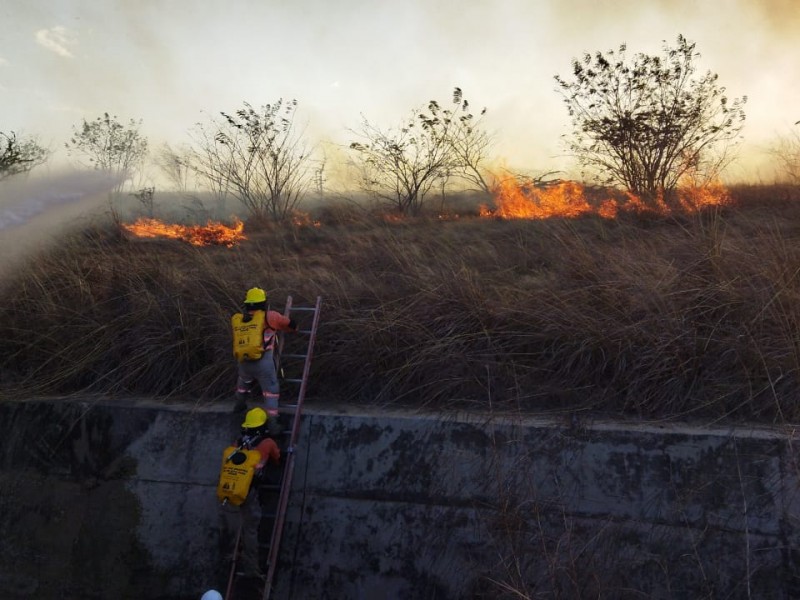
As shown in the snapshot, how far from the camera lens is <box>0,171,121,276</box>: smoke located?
7332 millimetres

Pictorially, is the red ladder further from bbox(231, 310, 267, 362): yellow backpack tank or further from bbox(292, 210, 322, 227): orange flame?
bbox(292, 210, 322, 227): orange flame

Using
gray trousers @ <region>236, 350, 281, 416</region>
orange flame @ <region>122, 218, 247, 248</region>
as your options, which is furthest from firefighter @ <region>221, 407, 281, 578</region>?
orange flame @ <region>122, 218, 247, 248</region>

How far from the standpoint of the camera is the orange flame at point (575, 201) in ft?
31.4

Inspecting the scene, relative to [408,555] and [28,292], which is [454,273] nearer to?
[408,555]

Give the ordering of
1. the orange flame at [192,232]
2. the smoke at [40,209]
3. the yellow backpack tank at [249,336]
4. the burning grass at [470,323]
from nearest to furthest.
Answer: the burning grass at [470,323]
the yellow backpack tank at [249,336]
the smoke at [40,209]
the orange flame at [192,232]

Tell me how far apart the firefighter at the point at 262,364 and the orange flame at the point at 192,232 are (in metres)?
4.19

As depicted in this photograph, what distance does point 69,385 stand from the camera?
223 inches

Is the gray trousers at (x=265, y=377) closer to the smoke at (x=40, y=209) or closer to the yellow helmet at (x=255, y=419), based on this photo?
the yellow helmet at (x=255, y=419)

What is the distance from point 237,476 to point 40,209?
6.20 meters

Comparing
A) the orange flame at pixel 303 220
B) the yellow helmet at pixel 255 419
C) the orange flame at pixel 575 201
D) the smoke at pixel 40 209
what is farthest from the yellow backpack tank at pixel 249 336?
the orange flame at pixel 575 201

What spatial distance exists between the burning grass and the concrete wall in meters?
0.44

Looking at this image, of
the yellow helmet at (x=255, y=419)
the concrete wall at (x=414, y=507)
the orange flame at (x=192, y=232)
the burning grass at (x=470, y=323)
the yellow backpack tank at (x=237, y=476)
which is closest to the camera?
the concrete wall at (x=414, y=507)

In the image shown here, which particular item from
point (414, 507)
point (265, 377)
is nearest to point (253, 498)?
point (265, 377)

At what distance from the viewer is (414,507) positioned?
167 inches
